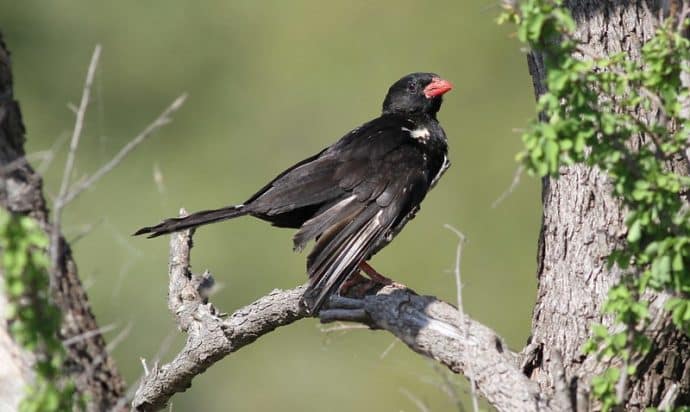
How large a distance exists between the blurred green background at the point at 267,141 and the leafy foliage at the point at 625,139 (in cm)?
881

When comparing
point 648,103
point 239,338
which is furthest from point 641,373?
point 239,338

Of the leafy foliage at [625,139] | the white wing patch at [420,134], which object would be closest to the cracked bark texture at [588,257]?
the leafy foliage at [625,139]

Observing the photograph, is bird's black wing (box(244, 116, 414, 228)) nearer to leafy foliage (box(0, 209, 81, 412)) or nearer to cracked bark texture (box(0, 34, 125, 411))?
cracked bark texture (box(0, 34, 125, 411))

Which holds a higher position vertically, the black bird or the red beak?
the red beak

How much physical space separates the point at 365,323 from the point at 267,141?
1251cm

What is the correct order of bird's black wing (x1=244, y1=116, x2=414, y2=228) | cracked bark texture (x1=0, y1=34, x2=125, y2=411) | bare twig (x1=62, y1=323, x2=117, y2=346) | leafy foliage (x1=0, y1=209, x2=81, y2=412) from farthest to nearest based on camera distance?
bird's black wing (x1=244, y1=116, x2=414, y2=228), cracked bark texture (x1=0, y1=34, x2=125, y2=411), bare twig (x1=62, y1=323, x2=117, y2=346), leafy foliage (x1=0, y1=209, x2=81, y2=412)

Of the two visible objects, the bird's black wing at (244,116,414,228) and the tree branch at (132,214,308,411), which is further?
the bird's black wing at (244,116,414,228)

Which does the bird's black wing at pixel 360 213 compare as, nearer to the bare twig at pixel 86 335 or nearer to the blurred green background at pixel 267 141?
the bare twig at pixel 86 335

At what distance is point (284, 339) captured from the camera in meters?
16.2

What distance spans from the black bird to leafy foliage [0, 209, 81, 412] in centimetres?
186

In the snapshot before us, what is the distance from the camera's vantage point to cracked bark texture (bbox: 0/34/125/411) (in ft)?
14.4

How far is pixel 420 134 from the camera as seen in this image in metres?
7.36

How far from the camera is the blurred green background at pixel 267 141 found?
15734 mm

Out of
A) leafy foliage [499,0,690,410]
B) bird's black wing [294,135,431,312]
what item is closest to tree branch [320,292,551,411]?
bird's black wing [294,135,431,312]
